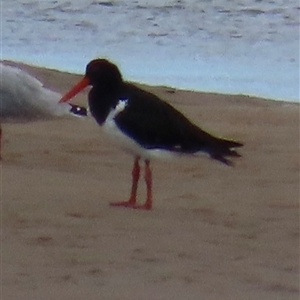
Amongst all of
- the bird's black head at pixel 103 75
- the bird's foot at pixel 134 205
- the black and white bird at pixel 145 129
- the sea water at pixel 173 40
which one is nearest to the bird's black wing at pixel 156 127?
the black and white bird at pixel 145 129

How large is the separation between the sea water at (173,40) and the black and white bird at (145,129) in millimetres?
5523

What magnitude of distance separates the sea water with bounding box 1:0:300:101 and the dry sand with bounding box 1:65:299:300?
445 cm

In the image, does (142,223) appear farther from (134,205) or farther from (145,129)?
(145,129)

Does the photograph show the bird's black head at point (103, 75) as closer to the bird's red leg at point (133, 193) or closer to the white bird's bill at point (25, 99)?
the bird's red leg at point (133, 193)

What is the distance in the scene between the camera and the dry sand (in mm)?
5113

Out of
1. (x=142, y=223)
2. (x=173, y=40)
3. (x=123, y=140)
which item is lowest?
(x=142, y=223)

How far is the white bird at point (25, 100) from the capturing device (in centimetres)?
799

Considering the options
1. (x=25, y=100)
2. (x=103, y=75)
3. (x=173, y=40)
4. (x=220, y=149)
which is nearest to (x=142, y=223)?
(x=220, y=149)

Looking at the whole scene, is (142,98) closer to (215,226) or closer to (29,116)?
(215,226)

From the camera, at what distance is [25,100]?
26.6 feet

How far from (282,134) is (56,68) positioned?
546 centimetres

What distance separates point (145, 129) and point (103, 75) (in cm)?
53

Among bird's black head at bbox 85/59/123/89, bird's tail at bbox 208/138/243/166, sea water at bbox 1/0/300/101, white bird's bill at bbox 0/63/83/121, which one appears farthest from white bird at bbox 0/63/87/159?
sea water at bbox 1/0/300/101

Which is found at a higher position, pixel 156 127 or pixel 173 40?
pixel 156 127
